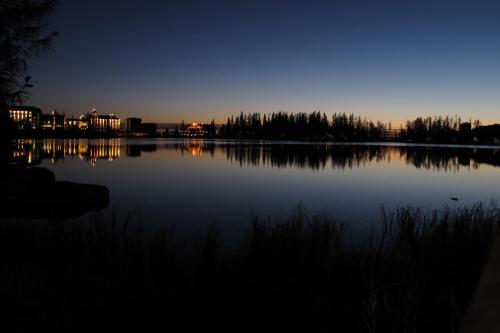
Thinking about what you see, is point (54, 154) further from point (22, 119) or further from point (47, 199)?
point (47, 199)

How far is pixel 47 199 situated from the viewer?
18984 mm

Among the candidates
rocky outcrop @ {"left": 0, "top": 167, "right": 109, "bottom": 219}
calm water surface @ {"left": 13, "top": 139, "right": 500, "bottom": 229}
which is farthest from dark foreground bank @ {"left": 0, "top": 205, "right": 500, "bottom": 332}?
calm water surface @ {"left": 13, "top": 139, "right": 500, "bottom": 229}

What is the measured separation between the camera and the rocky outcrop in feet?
58.3

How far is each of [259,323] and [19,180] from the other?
58.4 ft

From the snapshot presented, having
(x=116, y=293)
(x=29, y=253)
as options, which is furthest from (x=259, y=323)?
(x=29, y=253)

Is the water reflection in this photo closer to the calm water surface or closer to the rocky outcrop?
the calm water surface

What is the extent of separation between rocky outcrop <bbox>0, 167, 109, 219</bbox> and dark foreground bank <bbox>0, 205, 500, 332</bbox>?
6.79 meters

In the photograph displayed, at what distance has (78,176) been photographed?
1495 inches

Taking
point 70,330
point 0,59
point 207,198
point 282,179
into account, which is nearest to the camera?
point 70,330

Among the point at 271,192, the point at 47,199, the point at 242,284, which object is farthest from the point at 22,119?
the point at 242,284

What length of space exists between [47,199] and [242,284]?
1453cm

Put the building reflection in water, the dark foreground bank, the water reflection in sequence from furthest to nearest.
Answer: the water reflection < the building reflection in water < the dark foreground bank

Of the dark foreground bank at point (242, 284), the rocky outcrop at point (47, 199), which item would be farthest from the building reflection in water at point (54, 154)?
the dark foreground bank at point (242, 284)

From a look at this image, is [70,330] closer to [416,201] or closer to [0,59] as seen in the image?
[0,59]
